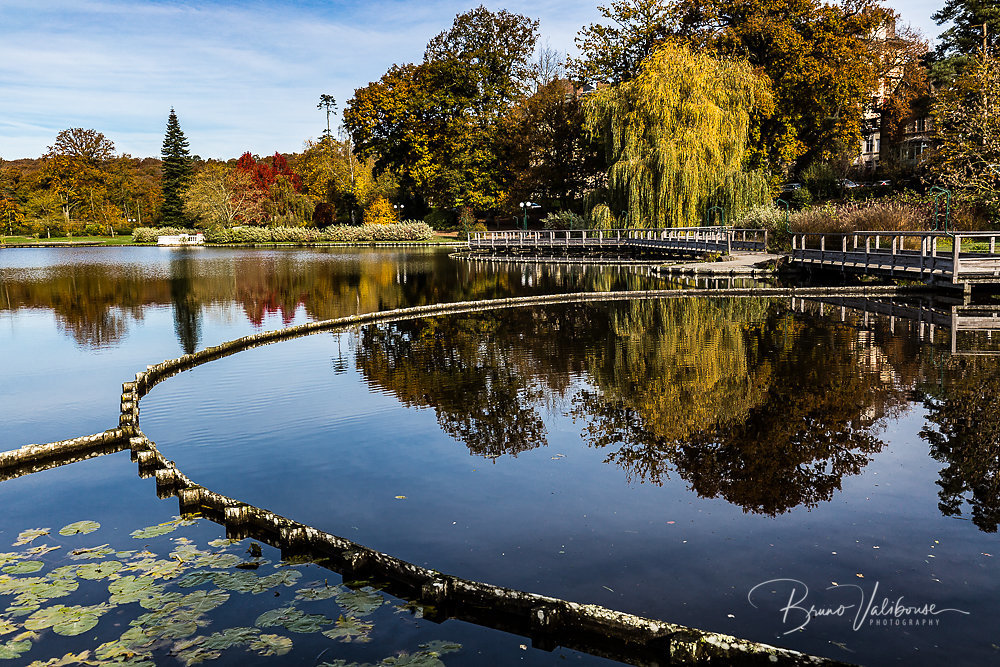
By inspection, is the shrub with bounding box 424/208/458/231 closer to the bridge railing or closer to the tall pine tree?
the bridge railing

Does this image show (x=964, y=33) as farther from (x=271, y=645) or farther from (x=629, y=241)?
(x=271, y=645)

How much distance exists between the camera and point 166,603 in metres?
5.07

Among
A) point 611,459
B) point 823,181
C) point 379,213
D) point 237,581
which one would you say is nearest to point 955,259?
point 611,459

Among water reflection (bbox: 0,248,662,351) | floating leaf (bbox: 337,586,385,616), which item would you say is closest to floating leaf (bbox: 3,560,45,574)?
floating leaf (bbox: 337,586,385,616)

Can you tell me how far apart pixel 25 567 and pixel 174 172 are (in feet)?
301

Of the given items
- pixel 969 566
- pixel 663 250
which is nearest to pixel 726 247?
pixel 663 250

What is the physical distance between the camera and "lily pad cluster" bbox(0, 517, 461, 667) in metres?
4.54

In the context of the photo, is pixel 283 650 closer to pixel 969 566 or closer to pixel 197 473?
pixel 197 473

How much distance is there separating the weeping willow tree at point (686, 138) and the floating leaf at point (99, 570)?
116 feet

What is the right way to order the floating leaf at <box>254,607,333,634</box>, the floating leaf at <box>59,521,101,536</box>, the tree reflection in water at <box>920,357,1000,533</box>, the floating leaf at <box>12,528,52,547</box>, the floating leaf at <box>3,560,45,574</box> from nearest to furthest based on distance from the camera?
the floating leaf at <box>254,607,333,634</box>, the floating leaf at <box>3,560,45,574</box>, the floating leaf at <box>12,528,52,547</box>, the floating leaf at <box>59,521,101,536</box>, the tree reflection in water at <box>920,357,1000,533</box>

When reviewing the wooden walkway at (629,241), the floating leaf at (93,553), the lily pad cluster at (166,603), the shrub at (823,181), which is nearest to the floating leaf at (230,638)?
the lily pad cluster at (166,603)

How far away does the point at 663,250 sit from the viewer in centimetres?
4028

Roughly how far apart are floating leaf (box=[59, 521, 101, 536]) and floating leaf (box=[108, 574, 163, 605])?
1291 millimetres

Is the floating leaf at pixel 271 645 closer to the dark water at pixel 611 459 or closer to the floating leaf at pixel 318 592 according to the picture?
the dark water at pixel 611 459
